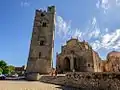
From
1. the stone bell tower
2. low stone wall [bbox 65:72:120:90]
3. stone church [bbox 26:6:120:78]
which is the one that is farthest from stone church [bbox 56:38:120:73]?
low stone wall [bbox 65:72:120:90]

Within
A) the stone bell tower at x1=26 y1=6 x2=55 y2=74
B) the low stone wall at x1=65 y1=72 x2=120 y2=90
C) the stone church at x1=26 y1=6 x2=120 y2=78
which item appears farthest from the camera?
the stone church at x1=26 y1=6 x2=120 y2=78

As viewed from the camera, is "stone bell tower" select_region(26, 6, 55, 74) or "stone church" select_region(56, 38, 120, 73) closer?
"stone bell tower" select_region(26, 6, 55, 74)

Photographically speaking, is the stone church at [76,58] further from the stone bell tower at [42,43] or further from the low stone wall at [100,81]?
the low stone wall at [100,81]

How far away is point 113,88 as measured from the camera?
10.7 m

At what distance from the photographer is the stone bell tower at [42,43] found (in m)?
35.7

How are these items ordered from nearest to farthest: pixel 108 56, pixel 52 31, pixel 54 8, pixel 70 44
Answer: pixel 52 31, pixel 54 8, pixel 70 44, pixel 108 56

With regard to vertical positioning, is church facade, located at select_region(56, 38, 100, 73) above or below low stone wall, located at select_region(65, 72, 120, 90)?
above

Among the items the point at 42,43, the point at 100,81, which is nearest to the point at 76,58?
the point at 42,43

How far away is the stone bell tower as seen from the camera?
3572cm

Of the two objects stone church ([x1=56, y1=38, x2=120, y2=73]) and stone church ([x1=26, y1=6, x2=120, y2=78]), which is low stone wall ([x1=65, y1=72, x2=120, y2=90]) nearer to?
stone church ([x1=26, y1=6, x2=120, y2=78])

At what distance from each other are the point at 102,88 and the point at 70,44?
37258 mm

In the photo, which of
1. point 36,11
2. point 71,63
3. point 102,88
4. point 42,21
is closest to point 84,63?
point 71,63

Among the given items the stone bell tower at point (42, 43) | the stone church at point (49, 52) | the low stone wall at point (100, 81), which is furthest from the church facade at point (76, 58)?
the low stone wall at point (100, 81)

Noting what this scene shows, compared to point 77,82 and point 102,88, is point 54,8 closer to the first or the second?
point 77,82
